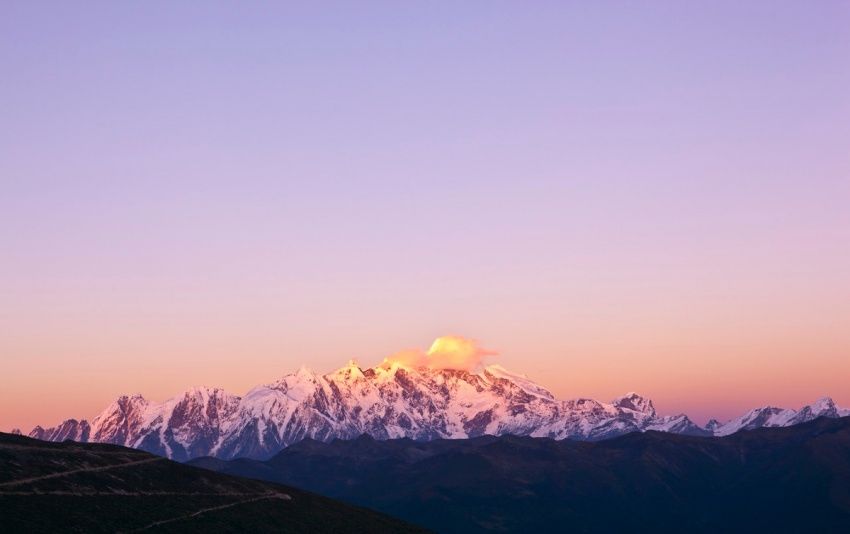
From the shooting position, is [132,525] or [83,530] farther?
[132,525]

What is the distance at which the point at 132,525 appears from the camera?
200 metres

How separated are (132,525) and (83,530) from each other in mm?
13857

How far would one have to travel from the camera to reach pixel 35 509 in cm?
18950

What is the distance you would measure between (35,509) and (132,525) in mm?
17504

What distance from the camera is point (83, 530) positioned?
186750mm

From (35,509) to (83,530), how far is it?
9.58 meters
